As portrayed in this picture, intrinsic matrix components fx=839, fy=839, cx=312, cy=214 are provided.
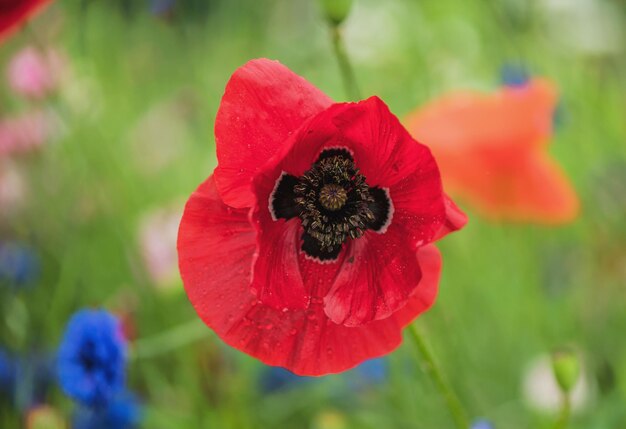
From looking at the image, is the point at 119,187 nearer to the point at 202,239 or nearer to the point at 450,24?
the point at 202,239

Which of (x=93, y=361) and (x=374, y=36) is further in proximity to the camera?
(x=374, y=36)

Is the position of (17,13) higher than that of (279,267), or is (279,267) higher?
(17,13)

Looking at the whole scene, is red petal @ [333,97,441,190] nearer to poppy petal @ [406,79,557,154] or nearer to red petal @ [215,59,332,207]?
red petal @ [215,59,332,207]

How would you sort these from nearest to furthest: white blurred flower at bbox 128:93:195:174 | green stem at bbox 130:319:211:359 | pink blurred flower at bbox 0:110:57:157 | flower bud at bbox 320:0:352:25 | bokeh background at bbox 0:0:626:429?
1. flower bud at bbox 320:0:352:25
2. green stem at bbox 130:319:211:359
3. bokeh background at bbox 0:0:626:429
4. pink blurred flower at bbox 0:110:57:157
5. white blurred flower at bbox 128:93:195:174

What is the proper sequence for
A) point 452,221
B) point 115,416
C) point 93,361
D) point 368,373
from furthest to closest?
1. point 368,373
2. point 115,416
3. point 93,361
4. point 452,221

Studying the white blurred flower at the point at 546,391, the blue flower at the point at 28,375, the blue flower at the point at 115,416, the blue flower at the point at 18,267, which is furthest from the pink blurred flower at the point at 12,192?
the white blurred flower at the point at 546,391

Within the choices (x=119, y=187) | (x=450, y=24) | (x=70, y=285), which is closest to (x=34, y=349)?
(x=70, y=285)

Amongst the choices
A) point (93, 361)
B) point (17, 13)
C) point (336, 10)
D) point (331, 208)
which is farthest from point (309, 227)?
point (17, 13)

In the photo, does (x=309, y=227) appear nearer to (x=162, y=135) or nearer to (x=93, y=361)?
(x=93, y=361)

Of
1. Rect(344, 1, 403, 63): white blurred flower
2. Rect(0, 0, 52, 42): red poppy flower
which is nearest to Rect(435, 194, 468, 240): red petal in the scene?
Rect(0, 0, 52, 42): red poppy flower
